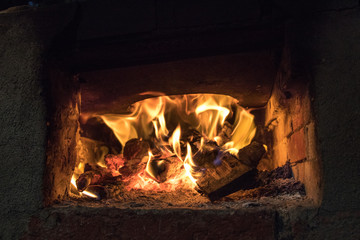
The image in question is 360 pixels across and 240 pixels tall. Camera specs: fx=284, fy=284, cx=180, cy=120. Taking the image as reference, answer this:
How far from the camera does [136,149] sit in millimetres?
2246

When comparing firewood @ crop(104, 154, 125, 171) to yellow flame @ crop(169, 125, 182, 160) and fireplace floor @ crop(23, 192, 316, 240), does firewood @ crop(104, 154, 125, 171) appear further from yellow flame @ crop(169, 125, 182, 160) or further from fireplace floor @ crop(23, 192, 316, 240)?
fireplace floor @ crop(23, 192, 316, 240)

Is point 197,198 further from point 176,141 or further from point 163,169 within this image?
point 176,141

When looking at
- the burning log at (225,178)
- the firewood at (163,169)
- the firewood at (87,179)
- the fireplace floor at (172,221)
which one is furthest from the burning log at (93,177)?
the burning log at (225,178)

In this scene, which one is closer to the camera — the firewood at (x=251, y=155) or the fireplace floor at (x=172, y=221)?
the fireplace floor at (x=172, y=221)

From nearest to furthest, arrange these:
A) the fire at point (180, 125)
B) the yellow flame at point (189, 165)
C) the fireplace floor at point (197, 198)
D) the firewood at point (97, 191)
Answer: the fireplace floor at point (197, 198) → the firewood at point (97, 191) → the yellow flame at point (189, 165) → the fire at point (180, 125)

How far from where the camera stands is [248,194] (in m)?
1.72

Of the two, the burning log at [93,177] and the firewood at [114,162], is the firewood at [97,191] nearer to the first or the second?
the burning log at [93,177]

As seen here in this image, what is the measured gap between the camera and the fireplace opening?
167cm

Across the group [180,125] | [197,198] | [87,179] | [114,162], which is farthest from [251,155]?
[87,179]

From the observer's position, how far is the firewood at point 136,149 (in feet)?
7.30

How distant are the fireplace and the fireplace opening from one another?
0.01 meters

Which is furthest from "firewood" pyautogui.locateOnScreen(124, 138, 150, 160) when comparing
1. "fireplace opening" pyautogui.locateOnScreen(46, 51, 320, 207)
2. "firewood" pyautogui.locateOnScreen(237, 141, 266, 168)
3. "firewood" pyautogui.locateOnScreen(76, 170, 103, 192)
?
"firewood" pyautogui.locateOnScreen(237, 141, 266, 168)

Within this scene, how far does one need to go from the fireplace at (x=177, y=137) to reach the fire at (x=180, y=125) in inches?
0.9

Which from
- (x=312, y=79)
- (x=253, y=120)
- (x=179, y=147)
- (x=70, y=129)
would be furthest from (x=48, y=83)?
(x=253, y=120)
